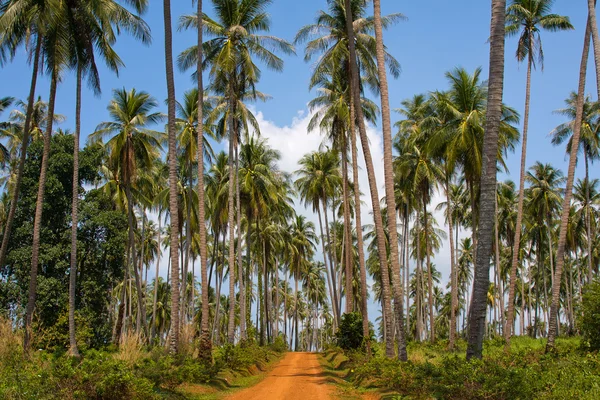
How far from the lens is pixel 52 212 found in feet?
102

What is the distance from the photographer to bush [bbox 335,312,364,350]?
88.3ft

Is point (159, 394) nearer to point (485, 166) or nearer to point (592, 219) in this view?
point (485, 166)

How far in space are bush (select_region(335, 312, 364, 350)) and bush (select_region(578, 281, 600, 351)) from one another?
32.5 feet

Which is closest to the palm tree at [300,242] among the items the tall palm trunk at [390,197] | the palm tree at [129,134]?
the palm tree at [129,134]

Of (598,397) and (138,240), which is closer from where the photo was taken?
(598,397)

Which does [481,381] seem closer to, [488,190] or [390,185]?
[488,190]

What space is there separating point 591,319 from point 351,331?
1075 cm

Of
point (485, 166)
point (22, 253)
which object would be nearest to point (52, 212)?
point (22, 253)

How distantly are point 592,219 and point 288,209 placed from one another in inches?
1038

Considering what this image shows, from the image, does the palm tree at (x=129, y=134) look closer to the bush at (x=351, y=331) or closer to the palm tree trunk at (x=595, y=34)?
the bush at (x=351, y=331)

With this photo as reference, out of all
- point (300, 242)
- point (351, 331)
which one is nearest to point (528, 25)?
point (351, 331)

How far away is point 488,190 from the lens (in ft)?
37.0

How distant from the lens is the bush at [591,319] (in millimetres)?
20484

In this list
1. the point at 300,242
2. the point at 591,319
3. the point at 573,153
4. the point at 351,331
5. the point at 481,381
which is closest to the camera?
the point at 481,381
